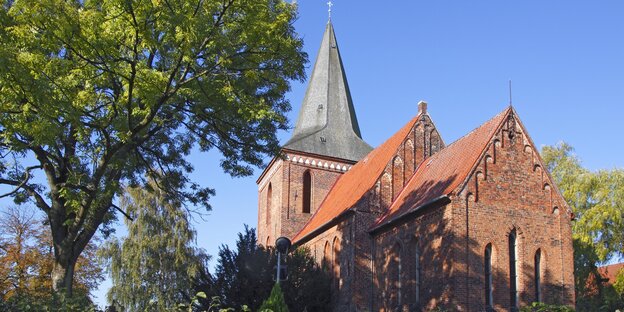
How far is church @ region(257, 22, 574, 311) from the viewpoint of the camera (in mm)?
18172

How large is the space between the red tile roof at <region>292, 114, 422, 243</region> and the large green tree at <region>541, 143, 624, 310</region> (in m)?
8.02

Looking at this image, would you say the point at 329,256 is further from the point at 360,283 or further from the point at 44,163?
the point at 44,163

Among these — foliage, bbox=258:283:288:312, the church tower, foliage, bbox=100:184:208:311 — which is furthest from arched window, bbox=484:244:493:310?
foliage, bbox=100:184:208:311

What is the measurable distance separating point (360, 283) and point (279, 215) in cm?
926

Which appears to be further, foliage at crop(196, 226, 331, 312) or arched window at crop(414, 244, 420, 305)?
foliage at crop(196, 226, 331, 312)

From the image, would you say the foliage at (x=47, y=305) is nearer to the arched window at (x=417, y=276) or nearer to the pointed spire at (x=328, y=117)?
the arched window at (x=417, y=276)

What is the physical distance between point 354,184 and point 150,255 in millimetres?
12283

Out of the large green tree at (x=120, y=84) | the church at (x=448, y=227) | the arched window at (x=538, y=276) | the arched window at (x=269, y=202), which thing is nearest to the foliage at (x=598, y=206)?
the church at (x=448, y=227)

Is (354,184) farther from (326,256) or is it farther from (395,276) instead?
(395,276)

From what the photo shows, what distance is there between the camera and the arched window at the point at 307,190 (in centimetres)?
3166

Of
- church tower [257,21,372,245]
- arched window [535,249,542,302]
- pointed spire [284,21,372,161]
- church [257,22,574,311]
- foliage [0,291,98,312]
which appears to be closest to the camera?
foliage [0,291,98,312]

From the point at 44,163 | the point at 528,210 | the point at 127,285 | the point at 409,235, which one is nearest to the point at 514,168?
the point at 528,210

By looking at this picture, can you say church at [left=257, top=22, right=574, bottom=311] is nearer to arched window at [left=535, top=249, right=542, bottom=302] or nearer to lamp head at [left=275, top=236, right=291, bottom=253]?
arched window at [left=535, top=249, right=542, bottom=302]

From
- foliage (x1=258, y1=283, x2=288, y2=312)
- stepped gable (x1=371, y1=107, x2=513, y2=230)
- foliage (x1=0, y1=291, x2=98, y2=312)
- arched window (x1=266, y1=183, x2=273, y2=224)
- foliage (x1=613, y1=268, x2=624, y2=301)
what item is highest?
arched window (x1=266, y1=183, x2=273, y2=224)
